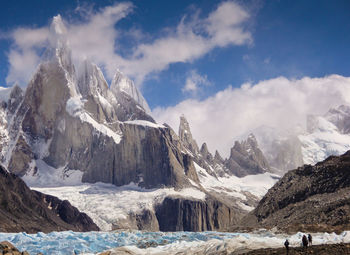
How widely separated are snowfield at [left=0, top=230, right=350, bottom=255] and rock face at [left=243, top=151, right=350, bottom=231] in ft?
40.5

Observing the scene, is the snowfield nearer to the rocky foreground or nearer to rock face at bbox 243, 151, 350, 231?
the rocky foreground

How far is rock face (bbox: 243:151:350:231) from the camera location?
116731mm

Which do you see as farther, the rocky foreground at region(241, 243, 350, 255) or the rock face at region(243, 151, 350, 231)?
the rock face at region(243, 151, 350, 231)

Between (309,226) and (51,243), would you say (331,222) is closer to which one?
(309,226)

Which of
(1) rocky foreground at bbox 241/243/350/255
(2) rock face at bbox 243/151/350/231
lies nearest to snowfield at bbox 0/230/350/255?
(1) rocky foreground at bbox 241/243/350/255

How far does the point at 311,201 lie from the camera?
462 ft

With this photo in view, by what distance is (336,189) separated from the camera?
14062 centimetres

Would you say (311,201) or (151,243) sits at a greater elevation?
(311,201)

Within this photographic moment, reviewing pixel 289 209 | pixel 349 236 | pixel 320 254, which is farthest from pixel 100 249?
pixel 289 209

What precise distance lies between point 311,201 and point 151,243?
193 feet

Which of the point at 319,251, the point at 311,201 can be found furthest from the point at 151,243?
the point at 311,201

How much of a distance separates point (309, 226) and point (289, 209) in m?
37.5

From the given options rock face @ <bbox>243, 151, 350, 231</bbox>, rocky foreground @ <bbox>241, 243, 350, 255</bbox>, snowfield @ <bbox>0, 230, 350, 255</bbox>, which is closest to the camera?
rocky foreground @ <bbox>241, 243, 350, 255</bbox>

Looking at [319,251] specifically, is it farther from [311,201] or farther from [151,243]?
[311,201]
